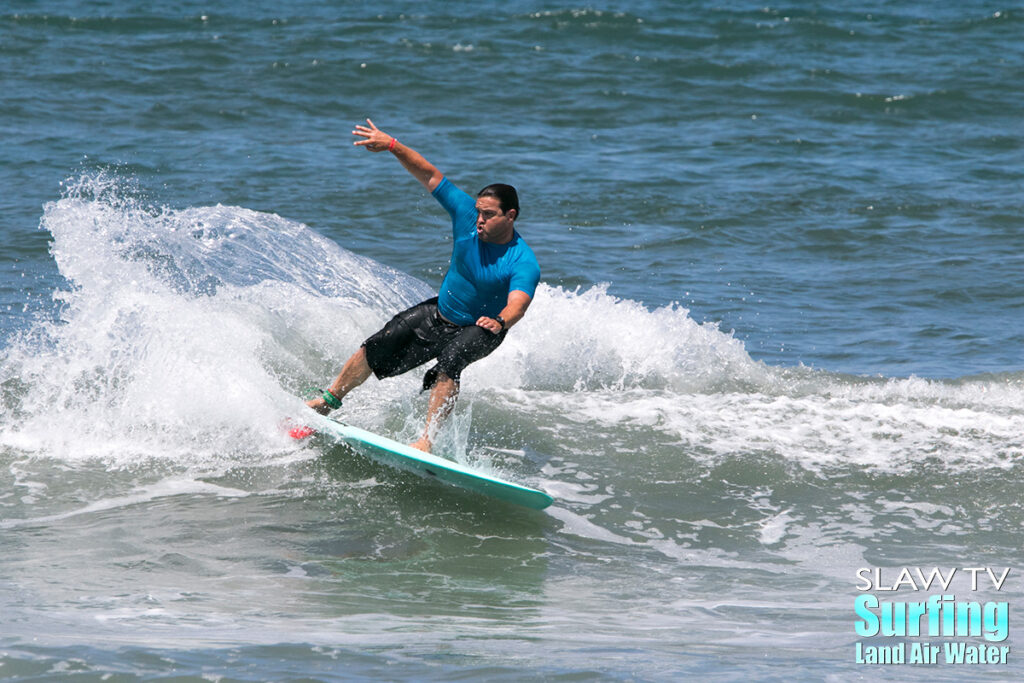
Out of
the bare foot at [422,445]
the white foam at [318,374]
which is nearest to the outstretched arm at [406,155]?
the bare foot at [422,445]

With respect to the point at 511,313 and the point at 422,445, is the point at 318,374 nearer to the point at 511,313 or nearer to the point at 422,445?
the point at 422,445

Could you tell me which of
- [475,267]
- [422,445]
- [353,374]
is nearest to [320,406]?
[353,374]

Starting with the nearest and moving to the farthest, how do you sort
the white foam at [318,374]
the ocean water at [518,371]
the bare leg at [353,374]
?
1. the ocean water at [518,371]
2. the bare leg at [353,374]
3. the white foam at [318,374]

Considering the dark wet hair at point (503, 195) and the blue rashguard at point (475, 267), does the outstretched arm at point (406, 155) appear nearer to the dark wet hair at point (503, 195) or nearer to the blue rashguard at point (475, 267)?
the blue rashguard at point (475, 267)

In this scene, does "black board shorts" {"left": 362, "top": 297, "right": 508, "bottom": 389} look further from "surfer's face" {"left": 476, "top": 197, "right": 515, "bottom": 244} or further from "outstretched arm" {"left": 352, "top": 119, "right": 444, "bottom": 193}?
"outstretched arm" {"left": 352, "top": 119, "right": 444, "bottom": 193}

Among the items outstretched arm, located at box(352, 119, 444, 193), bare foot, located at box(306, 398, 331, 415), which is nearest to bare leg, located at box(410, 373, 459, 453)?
bare foot, located at box(306, 398, 331, 415)

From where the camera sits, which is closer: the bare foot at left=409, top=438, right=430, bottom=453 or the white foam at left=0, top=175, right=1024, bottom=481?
the bare foot at left=409, top=438, right=430, bottom=453

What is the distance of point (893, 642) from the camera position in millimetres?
4754

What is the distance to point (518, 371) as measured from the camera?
9.02 metres

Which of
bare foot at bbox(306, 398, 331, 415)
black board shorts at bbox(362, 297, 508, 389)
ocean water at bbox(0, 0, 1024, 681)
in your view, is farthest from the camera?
bare foot at bbox(306, 398, 331, 415)

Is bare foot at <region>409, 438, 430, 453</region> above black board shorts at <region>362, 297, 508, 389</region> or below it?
below

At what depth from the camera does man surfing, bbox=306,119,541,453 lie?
6332 millimetres

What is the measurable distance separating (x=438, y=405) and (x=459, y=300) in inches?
24.4

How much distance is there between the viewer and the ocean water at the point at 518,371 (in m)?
4.90
